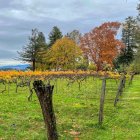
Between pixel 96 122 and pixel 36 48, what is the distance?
8774 centimetres

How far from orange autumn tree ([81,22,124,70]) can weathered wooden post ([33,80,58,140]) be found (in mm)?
89976

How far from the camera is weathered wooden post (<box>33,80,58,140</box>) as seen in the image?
8.73m

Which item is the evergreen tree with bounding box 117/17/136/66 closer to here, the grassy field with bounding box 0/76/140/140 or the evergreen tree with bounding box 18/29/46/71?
the evergreen tree with bounding box 18/29/46/71

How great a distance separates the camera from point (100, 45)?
102312mm

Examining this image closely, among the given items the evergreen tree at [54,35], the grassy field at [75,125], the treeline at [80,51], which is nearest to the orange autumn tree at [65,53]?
the treeline at [80,51]

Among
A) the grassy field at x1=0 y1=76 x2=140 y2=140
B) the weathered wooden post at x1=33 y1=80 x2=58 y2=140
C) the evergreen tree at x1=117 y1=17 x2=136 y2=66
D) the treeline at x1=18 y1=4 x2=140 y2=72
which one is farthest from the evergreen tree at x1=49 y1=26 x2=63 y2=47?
the weathered wooden post at x1=33 y1=80 x2=58 y2=140

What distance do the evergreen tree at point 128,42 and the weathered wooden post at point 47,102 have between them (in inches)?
4254

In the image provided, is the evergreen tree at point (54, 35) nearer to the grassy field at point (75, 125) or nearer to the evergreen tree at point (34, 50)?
the evergreen tree at point (34, 50)

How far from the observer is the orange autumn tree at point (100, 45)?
100 meters

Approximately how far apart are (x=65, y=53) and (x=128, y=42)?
36.2 metres

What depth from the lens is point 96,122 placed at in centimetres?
1448

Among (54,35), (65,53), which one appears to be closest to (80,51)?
(65,53)

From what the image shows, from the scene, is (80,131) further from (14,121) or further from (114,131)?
(14,121)

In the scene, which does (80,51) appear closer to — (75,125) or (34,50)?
(34,50)
